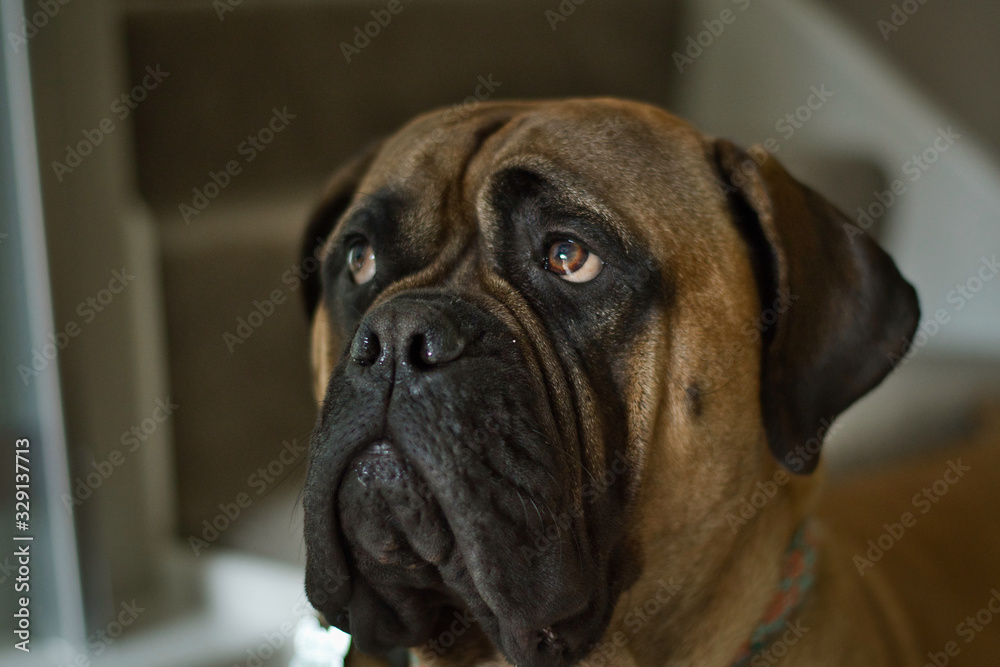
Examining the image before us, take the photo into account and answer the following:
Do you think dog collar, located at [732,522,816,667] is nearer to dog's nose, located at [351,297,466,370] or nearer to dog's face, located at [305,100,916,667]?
dog's face, located at [305,100,916,667]

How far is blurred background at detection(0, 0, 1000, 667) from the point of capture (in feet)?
6.92

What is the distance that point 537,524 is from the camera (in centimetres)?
107

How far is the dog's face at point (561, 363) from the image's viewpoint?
3.47 ft

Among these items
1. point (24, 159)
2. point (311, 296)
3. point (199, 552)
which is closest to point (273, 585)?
point (199, 552)

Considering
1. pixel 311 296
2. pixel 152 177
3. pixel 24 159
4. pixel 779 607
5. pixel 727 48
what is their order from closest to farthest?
pixel 779 607 < pixel 311 296 < pixel 24 159 < pixel 152 177 < pixel 727 48

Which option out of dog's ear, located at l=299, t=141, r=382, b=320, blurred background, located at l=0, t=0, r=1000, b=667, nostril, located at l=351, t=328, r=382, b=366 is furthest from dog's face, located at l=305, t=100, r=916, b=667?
blurred background, located at l=0, t=0, r=1000, b=667

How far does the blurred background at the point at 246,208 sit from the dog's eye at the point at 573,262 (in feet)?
4.78

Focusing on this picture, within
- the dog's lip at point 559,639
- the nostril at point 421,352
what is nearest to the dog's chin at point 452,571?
the dog's lip at point 559,639

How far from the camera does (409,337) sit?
1.05 metres

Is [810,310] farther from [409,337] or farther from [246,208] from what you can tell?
[246,208]

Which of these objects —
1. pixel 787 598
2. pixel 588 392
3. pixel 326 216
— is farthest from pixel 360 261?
pixel 787 598

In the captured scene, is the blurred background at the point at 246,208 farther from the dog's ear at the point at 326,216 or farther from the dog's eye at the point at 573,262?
the dog's eye at the point at 573,262

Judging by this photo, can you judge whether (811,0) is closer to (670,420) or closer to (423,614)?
(670,420)

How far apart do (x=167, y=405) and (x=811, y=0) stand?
10.0ft
